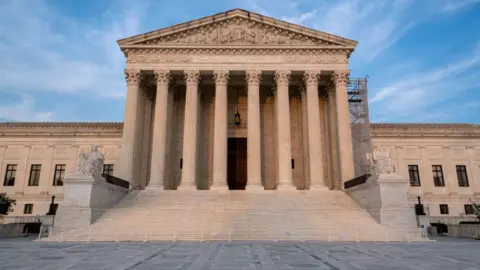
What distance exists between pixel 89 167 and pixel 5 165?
25.4 meters

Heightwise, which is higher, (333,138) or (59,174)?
(333,138)

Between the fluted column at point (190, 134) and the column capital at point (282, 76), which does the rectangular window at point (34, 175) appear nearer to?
the fluted column at point (190, 134)

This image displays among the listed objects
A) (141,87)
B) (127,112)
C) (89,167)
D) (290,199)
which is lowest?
(290,199)

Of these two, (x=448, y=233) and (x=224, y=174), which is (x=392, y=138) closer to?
(x=448, y=233)

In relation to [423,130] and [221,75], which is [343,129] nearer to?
[221,75]

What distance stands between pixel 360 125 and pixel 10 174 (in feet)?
137

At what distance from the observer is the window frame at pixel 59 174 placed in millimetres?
39000

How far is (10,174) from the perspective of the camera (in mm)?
39625

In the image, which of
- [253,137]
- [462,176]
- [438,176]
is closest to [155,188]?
[253,137]

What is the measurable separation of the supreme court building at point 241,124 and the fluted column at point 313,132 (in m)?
0.09

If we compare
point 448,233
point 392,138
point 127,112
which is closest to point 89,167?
point 127,112

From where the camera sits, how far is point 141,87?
3189 centimetres

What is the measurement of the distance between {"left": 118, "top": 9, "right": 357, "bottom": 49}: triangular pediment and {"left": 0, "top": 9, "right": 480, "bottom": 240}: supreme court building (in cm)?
9

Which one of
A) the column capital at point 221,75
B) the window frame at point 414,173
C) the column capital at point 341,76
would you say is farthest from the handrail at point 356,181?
the window frame at point 414,173
